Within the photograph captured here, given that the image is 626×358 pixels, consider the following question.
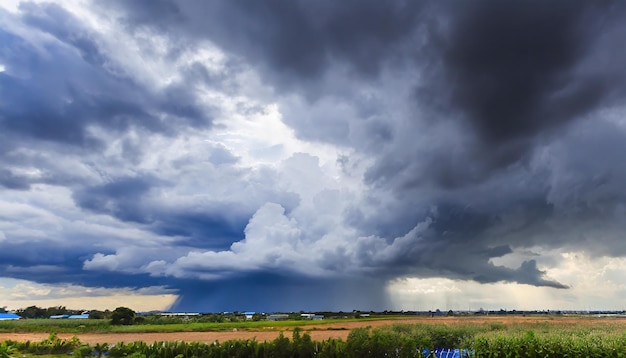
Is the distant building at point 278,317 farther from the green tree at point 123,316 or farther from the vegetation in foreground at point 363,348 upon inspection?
the vegetation in foreground at point 363,348

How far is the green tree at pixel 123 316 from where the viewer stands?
97.8 feet

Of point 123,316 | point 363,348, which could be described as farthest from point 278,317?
point 363,348

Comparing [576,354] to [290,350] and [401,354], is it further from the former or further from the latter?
[290,350]

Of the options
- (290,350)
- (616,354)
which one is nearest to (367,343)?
(290,350)

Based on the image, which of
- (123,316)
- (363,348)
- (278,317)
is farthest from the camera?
(278,317)

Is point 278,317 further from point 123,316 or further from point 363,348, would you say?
point 363,348

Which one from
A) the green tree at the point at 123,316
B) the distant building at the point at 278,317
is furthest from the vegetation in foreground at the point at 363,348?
the distant building at the point at 278,317

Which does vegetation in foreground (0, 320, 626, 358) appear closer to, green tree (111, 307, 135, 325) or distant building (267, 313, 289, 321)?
green tree (111, 307, 135, 325)

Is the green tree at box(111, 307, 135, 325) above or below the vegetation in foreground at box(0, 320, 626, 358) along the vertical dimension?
above

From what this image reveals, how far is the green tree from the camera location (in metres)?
29.8

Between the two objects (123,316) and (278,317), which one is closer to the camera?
(123,316)

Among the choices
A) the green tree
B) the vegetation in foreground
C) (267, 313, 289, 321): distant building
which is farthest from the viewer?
(267, 313, 289, 321): distant building

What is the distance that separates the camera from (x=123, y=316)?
30.4 meters

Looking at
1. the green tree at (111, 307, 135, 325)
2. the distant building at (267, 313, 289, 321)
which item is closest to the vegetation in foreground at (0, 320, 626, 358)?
the green tree at (111, 307, 135, 325)
